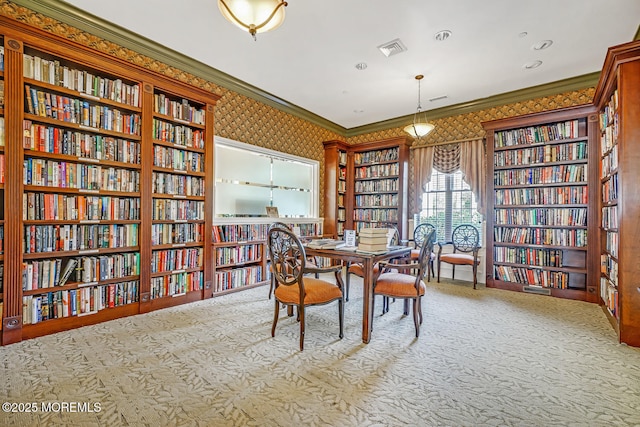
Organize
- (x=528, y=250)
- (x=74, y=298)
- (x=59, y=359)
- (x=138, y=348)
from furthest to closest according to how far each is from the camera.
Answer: (x=528, y=250), (x=74, y=298), (x=138, y=348), (x=59, y=359)

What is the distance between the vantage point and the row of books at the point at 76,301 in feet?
8.06

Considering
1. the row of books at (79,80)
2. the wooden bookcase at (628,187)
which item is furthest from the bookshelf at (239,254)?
the wooden bookcase at (628,187)

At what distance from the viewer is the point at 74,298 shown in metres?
2.68

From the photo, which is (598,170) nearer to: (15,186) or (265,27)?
(265,27)

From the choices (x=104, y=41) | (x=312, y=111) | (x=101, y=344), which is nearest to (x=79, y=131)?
(x=104, y=41)

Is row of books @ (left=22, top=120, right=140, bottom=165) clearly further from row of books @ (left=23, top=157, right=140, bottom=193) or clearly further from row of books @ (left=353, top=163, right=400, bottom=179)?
row of books @ (left=353, top=163, right=400, bottom=179)

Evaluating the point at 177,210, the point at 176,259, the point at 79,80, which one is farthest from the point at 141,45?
the point at 176,259

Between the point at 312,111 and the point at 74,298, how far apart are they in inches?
178

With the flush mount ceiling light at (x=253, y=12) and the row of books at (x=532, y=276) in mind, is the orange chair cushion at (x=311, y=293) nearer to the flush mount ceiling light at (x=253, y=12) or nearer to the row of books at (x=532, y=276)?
the flush mount ceiling light at (x=253, y=12)

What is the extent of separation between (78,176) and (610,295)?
5.56 metres

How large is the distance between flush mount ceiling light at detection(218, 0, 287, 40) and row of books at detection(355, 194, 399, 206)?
13.5 ft

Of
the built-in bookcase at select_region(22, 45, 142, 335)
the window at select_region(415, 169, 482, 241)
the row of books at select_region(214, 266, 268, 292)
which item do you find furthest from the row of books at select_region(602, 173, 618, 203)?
the built-in bookcase at select_region(22, 45, 142, 335)

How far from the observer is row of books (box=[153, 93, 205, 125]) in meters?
3.29

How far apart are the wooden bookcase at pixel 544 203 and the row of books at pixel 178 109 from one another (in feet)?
14.3
